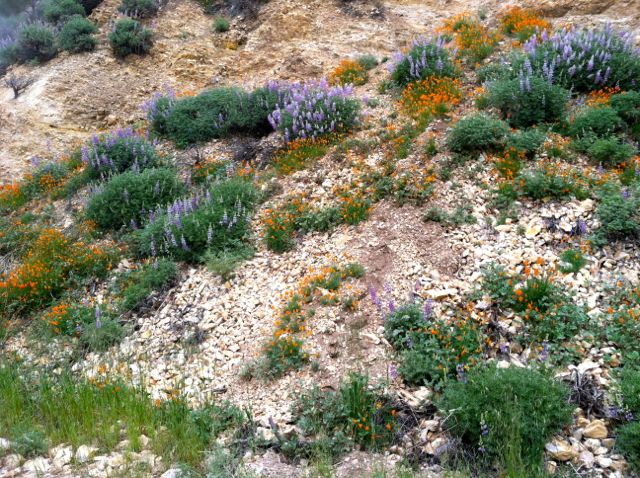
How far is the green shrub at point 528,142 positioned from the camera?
24.6 feet

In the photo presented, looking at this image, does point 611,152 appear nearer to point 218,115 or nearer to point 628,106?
point 628,106

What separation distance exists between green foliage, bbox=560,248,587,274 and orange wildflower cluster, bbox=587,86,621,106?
138 inches

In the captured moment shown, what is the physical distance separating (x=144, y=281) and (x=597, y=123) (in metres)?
7.27

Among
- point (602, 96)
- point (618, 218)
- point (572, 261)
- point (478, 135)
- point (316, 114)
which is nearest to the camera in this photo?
point (572, 261)

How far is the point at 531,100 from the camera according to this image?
8141 mm

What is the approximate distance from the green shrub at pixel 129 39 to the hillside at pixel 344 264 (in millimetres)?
1893

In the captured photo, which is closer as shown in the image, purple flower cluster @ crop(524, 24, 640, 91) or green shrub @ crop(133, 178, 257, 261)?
green shrub @ crop(133, 178, 257, 261)

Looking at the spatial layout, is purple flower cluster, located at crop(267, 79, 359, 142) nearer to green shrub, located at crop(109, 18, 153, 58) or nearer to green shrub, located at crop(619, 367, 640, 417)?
green shrub, located at crop(109, 18, 153, 58)

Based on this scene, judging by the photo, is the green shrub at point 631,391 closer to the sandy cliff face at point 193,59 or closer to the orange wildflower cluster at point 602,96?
the orange wildflower cluster at point 602,96

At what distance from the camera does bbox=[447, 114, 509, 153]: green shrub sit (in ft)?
25.2

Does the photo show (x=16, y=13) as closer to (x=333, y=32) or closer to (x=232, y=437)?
(x=333, y=32)

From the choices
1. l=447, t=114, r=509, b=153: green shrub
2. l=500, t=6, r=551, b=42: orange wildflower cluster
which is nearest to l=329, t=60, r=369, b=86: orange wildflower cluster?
l=500, t=6, r=551, b=42: orange wildflower cluster

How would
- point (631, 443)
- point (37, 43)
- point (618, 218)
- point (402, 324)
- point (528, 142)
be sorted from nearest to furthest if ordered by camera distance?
point (631, 443)
point (402, 324)
point (618, 218)
point (528, 142)
point (37, 43)

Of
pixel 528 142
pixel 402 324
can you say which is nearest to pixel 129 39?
pixel 528 142
